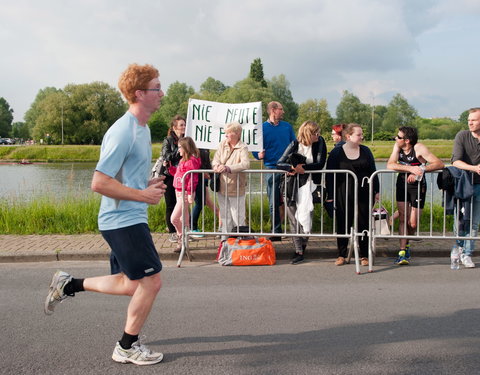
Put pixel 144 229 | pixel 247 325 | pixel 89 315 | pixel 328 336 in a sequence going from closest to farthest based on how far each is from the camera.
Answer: pixel 144 229 < pixel 328 336 < pixel 247 325 < pixel 89 315

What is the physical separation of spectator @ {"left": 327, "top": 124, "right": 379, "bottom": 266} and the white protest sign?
1784mm

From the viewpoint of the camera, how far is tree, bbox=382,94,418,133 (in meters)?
132

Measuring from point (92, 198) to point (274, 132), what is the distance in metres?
4.65

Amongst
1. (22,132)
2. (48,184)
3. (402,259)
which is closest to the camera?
(402,259)

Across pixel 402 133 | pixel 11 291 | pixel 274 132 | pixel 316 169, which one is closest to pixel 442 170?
pixel 402 133

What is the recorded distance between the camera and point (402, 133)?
23.7 feet

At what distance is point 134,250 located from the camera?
3.47 m

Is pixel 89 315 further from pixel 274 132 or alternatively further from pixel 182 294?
pixel 274 132

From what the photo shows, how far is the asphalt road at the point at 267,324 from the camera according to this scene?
3.68 meters

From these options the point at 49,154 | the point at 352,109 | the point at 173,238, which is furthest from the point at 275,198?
the point at 352,109

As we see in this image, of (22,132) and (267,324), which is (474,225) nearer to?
(267,324)

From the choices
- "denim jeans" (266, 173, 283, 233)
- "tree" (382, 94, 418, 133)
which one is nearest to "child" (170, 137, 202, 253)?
"denim jeans" (266, 173, 283, 233)

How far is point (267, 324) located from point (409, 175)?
3581mm

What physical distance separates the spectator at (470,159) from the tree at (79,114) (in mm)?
83444
